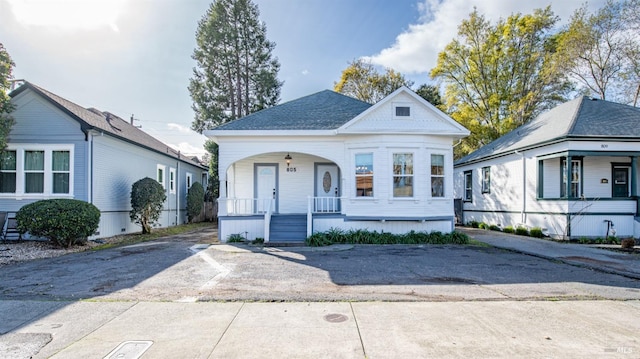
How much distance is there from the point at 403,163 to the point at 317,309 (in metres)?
8.60

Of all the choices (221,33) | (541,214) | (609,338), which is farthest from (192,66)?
(609,338)

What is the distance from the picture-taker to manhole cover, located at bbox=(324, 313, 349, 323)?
169 inches

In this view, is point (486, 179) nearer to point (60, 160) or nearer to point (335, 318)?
point (335, 318)

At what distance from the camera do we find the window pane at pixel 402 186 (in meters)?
12.2

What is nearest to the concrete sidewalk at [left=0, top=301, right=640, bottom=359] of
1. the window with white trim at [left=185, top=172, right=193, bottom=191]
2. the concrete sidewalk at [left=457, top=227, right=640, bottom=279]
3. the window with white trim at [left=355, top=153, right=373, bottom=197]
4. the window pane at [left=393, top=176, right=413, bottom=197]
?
the concrete sidewalk at [left=457, top=227, right=640, bottom=279]

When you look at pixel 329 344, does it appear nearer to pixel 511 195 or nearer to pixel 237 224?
pixel 237 224

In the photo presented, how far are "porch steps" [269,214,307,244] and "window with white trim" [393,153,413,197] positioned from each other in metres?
3.73

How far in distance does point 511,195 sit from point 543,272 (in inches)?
380

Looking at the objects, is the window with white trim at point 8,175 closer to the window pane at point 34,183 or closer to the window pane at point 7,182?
the window pane at point 7,182

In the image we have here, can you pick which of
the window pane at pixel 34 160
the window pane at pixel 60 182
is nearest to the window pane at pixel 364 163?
the window pane at pixel 60 182

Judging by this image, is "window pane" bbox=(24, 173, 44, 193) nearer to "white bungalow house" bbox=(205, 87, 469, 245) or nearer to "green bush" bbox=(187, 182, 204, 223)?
"white bungalow house" bbox=(205, 87, 469, 245)

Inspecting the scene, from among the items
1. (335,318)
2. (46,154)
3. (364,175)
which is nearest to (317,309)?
(335,318)

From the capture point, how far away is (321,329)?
13.1 feet

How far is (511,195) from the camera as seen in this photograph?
1583 centimetres
